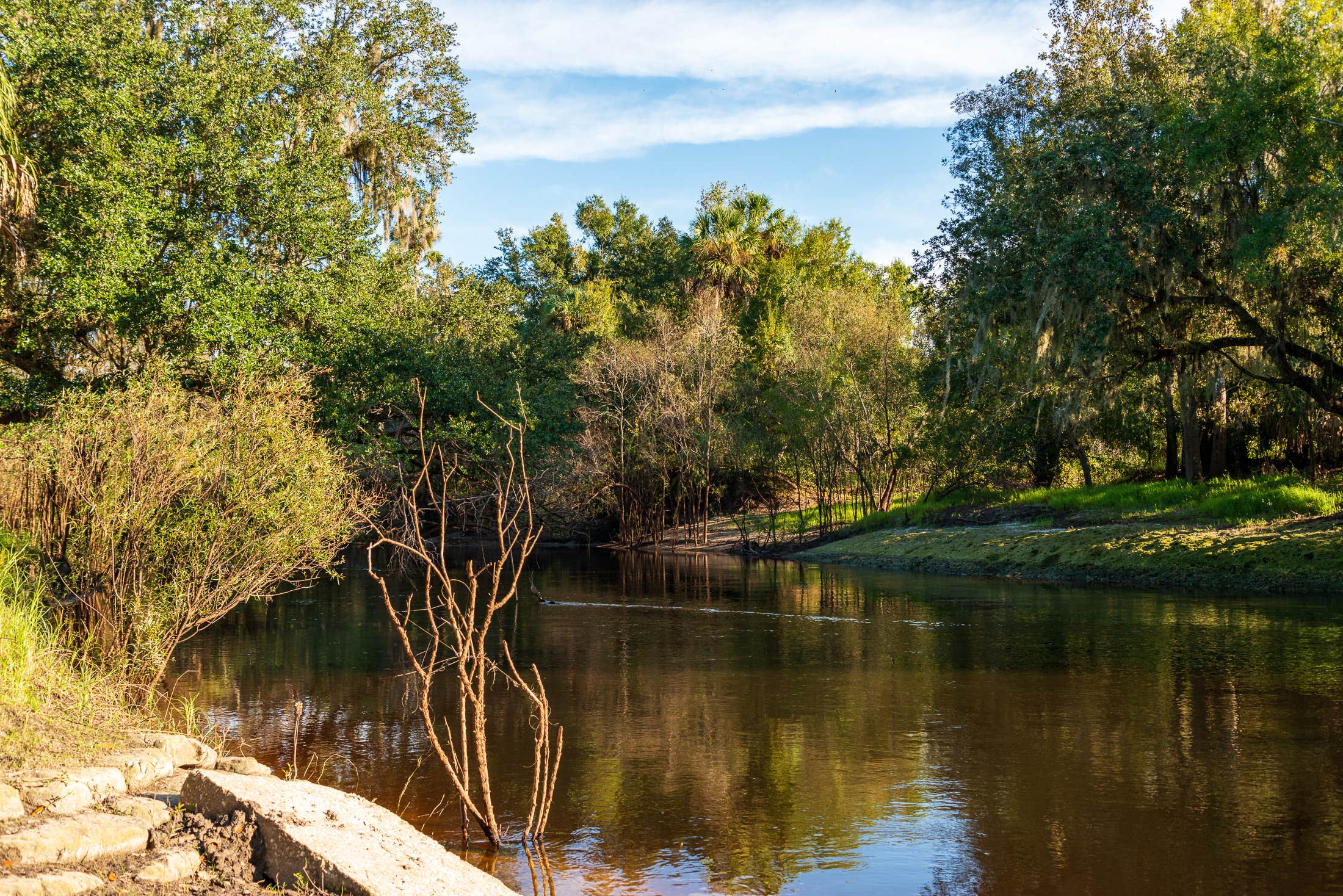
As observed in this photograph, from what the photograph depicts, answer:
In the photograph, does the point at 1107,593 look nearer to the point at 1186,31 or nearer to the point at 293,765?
the point at 1186,31

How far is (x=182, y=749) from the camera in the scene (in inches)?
308

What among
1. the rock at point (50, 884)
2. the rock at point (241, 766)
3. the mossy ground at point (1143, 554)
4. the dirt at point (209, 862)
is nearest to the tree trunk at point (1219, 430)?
the mossy ground at point (1143, 554)

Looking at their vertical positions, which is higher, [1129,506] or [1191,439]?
[1191,439]

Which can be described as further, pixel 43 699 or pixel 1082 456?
pixel 1082 456

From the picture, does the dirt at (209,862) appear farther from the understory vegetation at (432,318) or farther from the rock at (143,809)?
the understory vegetation at (432,318)

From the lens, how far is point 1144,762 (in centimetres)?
904

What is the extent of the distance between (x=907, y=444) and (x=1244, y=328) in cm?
1243

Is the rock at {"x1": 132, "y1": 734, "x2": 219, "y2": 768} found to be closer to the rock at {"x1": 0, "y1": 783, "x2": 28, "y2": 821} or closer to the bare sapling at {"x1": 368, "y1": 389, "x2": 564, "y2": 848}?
the bare sapling at {"x1": 368, "y1": 389, "x2": 564, "y2": 848}

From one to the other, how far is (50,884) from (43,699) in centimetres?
349

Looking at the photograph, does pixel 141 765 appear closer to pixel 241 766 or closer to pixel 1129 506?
pixel 241 766

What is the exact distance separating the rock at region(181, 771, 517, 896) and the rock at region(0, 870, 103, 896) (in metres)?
0.88

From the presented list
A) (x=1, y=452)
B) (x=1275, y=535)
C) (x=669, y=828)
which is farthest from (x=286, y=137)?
(x=1275, y=535)

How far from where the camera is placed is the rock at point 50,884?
450 centimetres

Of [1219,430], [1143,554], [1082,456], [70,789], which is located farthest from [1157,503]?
[70,789]
